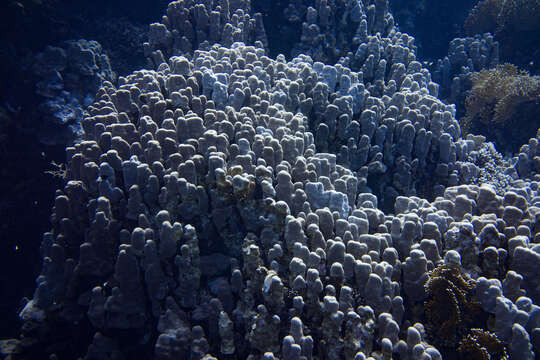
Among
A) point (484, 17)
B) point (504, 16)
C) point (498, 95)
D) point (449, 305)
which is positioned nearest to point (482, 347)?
point (449, 305)

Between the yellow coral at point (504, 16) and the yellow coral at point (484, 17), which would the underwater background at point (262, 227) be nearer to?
the yellow coral at point (504, 16)

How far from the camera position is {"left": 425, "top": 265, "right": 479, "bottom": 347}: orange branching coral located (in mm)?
2291

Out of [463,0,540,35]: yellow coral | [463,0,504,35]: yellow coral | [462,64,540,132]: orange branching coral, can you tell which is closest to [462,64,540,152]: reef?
[462,64,540,132]: orange branching coral

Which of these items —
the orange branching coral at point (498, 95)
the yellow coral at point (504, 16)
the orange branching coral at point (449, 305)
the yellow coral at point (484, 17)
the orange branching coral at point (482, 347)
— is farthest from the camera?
the yellow coral at point (484, 17)

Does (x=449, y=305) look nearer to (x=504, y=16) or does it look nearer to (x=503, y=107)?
(x=503, y=107)

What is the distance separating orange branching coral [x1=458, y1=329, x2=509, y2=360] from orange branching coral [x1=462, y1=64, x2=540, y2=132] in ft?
19.9

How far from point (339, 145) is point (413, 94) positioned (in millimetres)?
1815

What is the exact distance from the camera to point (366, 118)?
4.45 m

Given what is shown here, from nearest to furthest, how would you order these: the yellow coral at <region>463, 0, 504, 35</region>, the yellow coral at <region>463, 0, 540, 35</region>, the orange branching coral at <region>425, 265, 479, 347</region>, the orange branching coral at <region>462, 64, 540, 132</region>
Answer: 1. the orange branching coral at <region>425, 265, 479, 347</region>
2. the orange branching coral at <region>462, 64, 540, 132</region>
3. the yellow coral at <region>463, 0, 540, 35</region>
4. the yellow coral at <region>463, 0, 504, 35</region>

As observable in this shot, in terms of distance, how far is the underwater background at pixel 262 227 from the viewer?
2.39m

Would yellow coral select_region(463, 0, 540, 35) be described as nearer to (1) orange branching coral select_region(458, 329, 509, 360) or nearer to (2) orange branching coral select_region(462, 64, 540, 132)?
(2) orange branching coral select_region(462, 64, 540, 132)

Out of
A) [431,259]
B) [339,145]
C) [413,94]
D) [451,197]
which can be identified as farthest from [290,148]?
[413,94]

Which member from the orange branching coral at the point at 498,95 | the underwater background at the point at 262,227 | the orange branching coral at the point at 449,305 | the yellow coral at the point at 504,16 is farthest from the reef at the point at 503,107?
the orange branching coral at the point at 449,305

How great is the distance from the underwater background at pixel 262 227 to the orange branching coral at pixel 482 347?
1 centimetres
